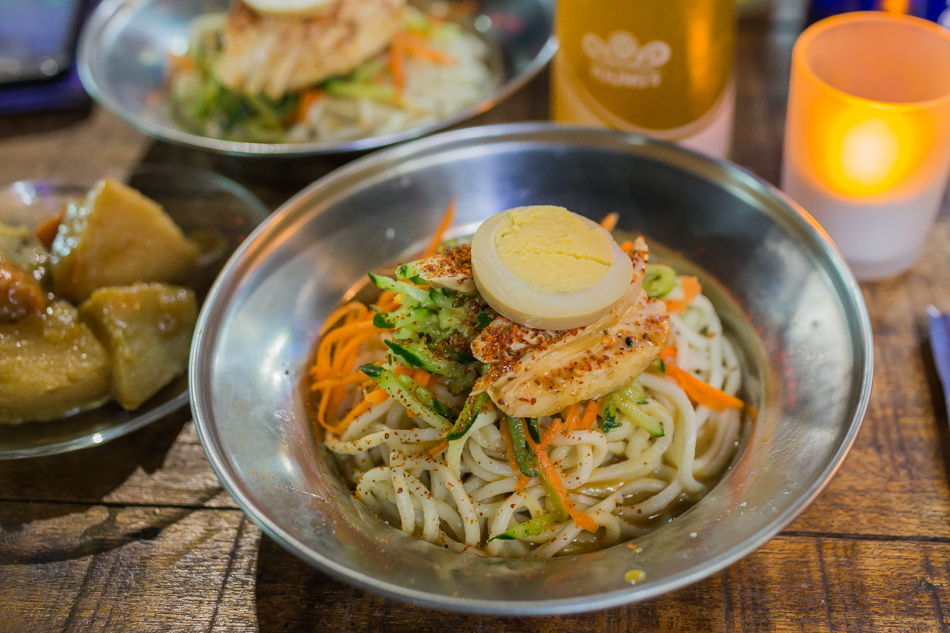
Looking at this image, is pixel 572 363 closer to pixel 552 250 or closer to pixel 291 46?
pixel 552 250

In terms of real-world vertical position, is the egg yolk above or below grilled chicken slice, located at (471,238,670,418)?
above

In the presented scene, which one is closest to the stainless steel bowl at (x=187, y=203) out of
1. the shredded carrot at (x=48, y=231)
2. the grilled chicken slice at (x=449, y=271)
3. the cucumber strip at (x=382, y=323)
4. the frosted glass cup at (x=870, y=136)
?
the shredded carrot at (x=48, y=231)

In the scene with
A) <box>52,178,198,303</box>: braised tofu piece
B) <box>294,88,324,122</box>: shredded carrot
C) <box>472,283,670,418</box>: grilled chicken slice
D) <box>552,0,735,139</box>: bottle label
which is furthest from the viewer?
<box>294,88,324,122</box>: shredded carrot

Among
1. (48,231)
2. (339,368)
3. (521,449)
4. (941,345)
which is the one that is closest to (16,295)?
(48,231)

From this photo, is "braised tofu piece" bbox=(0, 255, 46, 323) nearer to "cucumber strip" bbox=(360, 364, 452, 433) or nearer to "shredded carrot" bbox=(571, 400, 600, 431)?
"cucumber strip" bbox=(360, 364, 452, 433)

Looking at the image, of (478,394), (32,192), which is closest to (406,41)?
(32,192)

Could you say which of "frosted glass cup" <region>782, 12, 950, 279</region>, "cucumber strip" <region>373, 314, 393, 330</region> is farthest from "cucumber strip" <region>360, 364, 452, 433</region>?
"frosted glass cup" <region>782, 12, 950, 279</region>

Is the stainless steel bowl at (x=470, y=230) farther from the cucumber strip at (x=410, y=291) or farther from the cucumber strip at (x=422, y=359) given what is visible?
the cucumber strip at (x=410, y=291)
